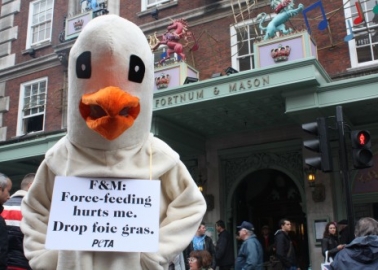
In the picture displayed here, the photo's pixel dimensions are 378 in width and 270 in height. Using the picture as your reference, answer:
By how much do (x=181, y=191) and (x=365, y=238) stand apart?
2062mm

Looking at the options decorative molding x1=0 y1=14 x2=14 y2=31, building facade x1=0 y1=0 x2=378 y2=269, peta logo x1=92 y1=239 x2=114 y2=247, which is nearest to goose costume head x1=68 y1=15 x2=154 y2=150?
peta logo x1=92 y1=239 x2=114 y2=247

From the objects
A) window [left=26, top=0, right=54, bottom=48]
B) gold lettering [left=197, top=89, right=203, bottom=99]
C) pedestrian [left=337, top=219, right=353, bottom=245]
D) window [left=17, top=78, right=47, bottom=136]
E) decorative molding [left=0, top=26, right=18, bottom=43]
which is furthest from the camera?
decorative molding [left=0, top=26, right=18, bottom=43]

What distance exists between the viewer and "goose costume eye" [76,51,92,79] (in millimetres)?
2584

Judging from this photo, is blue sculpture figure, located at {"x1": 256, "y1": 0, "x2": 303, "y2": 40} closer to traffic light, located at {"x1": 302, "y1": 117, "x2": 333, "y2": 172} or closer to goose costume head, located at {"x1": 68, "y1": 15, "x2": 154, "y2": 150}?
traffic light, located at {"x1": 302, "y1": 117, "x2": 333, "y2": 172}

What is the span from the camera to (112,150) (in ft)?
8.53

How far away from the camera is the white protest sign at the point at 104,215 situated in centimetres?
246

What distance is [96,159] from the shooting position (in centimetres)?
261

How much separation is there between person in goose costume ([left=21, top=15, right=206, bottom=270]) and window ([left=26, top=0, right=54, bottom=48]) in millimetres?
15673

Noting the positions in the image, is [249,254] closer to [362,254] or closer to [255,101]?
[255,101]

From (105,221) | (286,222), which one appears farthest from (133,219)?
(286,222)

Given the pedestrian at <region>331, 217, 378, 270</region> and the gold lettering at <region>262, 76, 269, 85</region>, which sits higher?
the gold lettering at <region>262, 76, 269, 85</region>

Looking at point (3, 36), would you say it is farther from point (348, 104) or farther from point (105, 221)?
point (105, 221)

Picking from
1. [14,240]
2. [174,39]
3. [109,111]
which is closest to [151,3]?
[174,39]

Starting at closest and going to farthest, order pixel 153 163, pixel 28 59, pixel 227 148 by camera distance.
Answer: pixel 153 163 → pixel 227 148 → pixel 28 59
